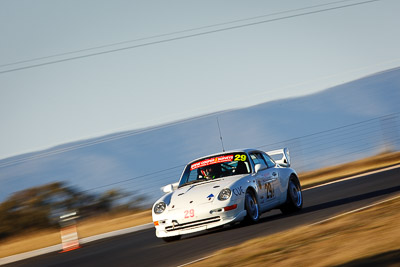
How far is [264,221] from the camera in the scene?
13500 millimetres

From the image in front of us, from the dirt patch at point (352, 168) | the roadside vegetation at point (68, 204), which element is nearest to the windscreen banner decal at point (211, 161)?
the roadside vegetation at point (68, 204)

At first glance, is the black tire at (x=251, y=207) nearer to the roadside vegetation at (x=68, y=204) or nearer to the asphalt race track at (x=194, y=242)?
the asphalt race track at (x=194, y=242)

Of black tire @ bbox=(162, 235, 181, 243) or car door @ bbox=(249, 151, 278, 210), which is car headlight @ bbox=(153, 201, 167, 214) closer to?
black tire @ bbox=(162, 235, 181, 243)

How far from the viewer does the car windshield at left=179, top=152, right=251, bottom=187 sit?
1362 cm

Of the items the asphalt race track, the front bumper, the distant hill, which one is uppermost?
the distant hill

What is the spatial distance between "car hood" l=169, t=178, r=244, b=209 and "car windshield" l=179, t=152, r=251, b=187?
366mm

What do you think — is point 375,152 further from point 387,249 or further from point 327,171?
point 387,249

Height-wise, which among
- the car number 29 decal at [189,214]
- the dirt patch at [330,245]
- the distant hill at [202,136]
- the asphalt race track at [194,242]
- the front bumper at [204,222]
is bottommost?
the dirt patch at [330,245]

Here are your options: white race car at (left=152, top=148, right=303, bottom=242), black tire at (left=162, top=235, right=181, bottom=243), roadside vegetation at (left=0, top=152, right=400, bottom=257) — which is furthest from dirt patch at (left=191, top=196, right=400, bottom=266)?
roadside vegetation at (left=0, top=152, right=400, bottom=257)

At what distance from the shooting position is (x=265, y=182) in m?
13.6

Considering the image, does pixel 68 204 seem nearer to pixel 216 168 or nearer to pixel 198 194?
pixel 216 168

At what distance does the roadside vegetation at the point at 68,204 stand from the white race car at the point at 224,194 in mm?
10512

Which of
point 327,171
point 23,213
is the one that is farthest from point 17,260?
point 327,171

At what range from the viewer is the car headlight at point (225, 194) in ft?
40.8
